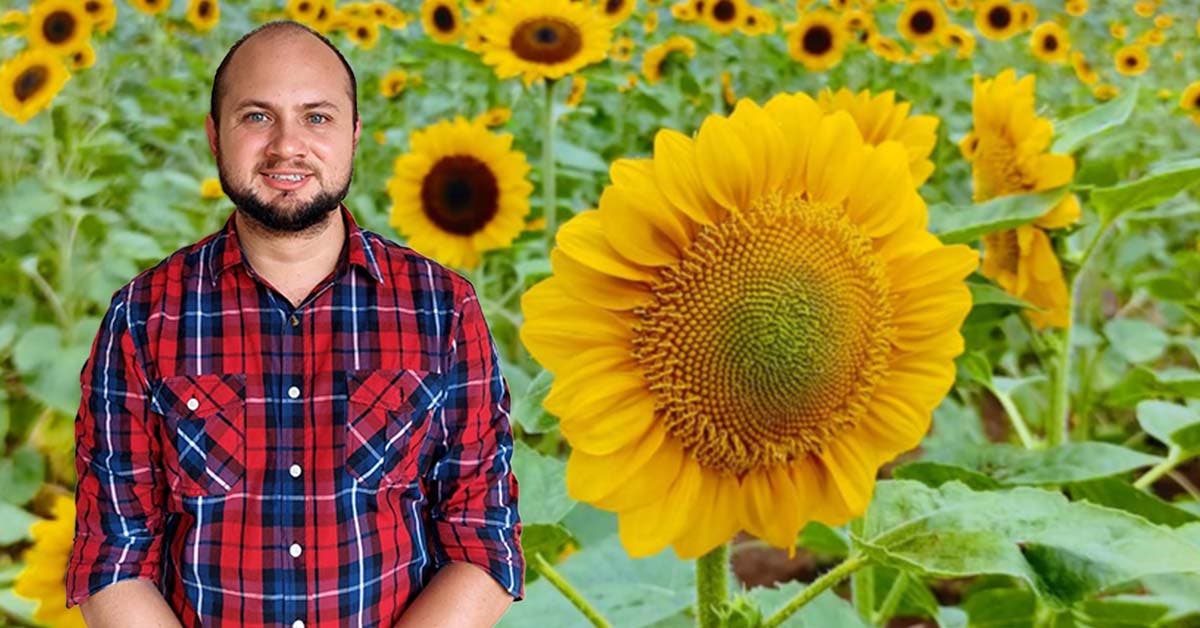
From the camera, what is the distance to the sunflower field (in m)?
0.56

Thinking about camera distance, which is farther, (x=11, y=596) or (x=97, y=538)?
(x=11, y=596)

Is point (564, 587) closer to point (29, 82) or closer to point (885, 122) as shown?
point (885, 122)

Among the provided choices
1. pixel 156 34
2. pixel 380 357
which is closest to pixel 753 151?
pixel 380 357

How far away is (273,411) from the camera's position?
19.1 inches

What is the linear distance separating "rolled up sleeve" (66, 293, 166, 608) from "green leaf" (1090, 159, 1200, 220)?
62cm

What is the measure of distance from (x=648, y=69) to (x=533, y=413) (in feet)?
6.50

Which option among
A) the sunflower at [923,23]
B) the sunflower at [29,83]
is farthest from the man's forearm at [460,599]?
the sunflower at [923,23]

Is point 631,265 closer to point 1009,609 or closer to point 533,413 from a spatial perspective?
point 533,413

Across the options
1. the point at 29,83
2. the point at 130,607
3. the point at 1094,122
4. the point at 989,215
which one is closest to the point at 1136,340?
the point at 1094,122

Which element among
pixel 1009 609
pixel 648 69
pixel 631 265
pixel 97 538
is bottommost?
pixel 1009 609

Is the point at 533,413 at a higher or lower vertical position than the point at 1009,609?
higher

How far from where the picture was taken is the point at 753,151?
1.81ft

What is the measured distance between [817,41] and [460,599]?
232 cm

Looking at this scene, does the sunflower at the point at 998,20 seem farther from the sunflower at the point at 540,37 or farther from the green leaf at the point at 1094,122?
the green leaf at the point at 1094,122
